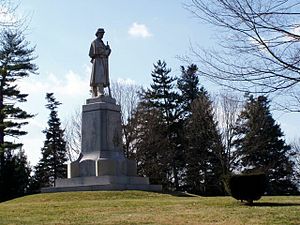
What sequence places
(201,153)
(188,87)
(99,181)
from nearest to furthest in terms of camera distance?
(99,181), (201,153), (188,87)

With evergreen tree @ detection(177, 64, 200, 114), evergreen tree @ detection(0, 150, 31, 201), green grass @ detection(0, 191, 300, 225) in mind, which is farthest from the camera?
evergreen tree @ detection(177, 64, 200, 114)

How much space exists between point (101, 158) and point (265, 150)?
21893 millimetres

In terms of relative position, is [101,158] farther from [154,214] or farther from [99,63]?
[154,214]

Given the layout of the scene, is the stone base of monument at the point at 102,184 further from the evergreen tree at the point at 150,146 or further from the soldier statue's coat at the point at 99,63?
the evergreen tree at the point at 150,146

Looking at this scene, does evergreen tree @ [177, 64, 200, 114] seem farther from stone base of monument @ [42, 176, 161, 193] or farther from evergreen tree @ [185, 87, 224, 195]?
stone base of monument @ [42, 176, 161, 193]

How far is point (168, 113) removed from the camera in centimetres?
4888

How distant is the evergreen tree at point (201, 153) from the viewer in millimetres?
40875

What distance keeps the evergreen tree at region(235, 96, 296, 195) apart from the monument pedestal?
13.1m

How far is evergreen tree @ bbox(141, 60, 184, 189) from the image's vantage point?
4591cm

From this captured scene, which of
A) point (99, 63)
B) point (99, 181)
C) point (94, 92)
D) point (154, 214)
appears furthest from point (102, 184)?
point (154, 214)

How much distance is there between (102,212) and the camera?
50.9ft

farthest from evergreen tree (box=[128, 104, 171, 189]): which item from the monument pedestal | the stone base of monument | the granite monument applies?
the stone base of monument

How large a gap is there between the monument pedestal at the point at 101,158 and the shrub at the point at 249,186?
8.96 metres

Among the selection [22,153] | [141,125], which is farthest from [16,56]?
[141,125]
